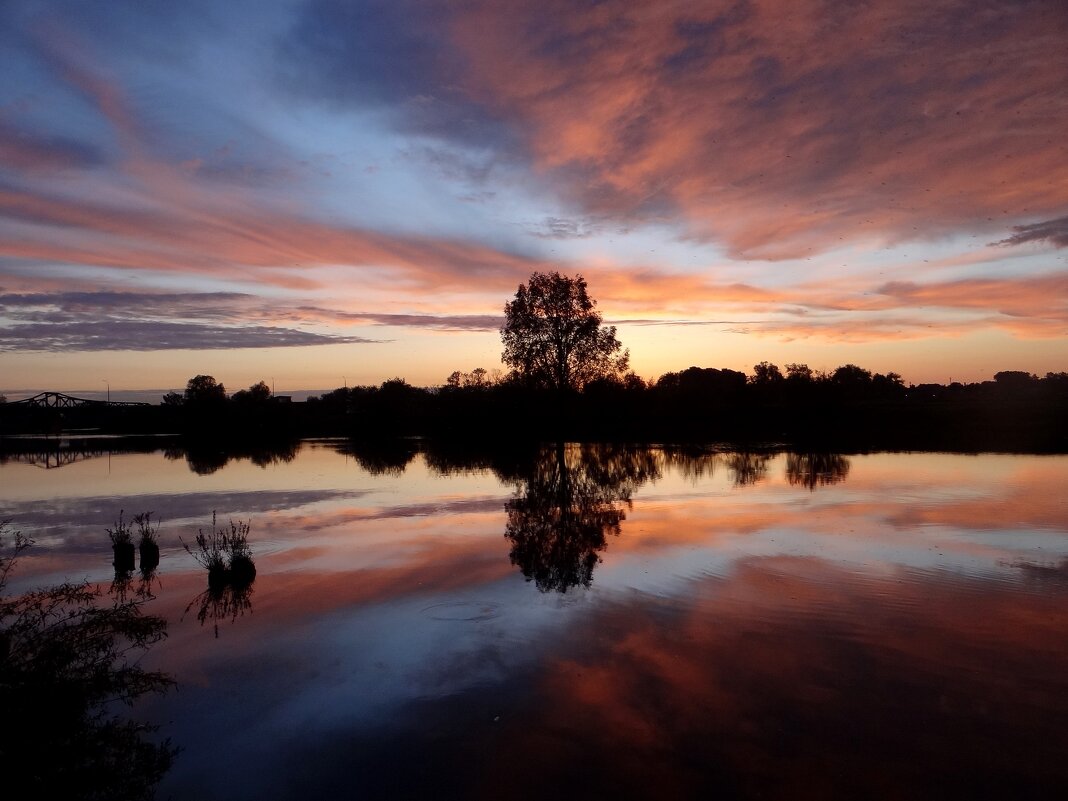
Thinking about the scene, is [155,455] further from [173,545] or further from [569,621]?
[569,621]

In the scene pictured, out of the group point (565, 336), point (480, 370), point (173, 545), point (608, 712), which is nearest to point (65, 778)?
point (608, 712)

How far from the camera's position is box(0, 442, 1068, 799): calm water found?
272 inches

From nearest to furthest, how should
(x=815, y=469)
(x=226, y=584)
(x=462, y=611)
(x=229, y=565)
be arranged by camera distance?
1. (x=462, y=611)
2. (x=226, y=584)
3. (x=229, y=565)
4. (x=815, y=469)

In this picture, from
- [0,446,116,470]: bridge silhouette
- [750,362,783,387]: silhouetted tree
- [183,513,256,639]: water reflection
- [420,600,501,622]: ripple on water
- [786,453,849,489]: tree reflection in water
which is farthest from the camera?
[750,362,783,387]: silhouetted tree

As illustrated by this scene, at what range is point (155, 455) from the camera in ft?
173

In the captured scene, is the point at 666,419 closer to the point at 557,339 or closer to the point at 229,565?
the point at 557,339

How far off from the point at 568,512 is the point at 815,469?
15927mm

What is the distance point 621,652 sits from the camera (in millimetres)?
9734

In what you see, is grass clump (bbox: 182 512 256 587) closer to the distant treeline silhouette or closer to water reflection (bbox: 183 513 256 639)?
water reflection (bbox: 183 513 256 639)

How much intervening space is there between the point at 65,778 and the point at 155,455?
51584mm

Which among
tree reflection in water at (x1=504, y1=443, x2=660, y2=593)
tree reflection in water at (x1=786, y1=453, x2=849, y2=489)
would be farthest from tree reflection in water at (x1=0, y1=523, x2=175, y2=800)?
tree reflection in water at (x1=786, y1=453, x2=849, y2=489)

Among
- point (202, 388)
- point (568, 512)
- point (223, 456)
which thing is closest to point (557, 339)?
point (223, 456)

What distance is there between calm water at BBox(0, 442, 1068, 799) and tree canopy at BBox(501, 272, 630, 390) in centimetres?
5121

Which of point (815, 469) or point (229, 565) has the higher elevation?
point (815, 469)
